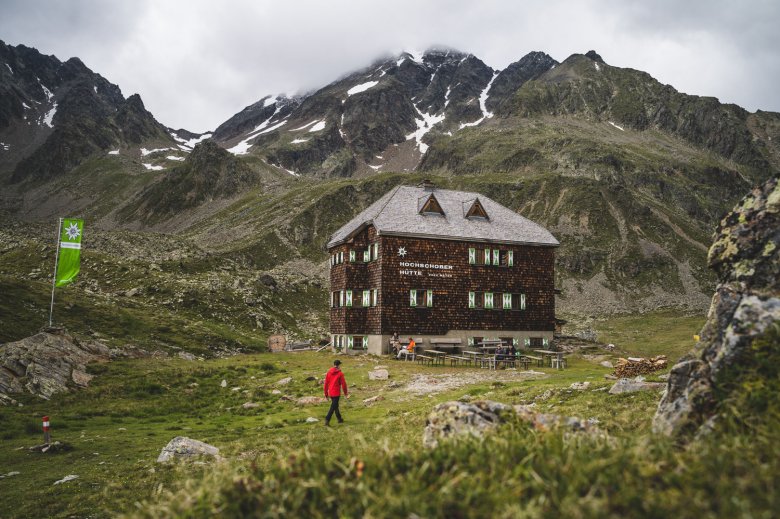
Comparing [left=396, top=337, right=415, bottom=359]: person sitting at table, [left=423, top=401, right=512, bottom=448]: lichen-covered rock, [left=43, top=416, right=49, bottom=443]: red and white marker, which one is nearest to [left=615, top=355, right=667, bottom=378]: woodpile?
[left=423, top=401, right=512, bottom=448]: lichen-covered rock

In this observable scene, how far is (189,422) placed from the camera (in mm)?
19547

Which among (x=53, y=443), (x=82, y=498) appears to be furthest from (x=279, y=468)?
(x=53, y=443)

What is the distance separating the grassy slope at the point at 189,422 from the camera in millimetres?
10312

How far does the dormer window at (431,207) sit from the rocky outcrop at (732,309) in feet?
126

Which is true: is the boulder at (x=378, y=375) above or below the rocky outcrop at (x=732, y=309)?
below

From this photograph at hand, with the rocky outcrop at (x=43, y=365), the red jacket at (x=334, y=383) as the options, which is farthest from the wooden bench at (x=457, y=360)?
the rocky outcrop at (x=43, y=365)

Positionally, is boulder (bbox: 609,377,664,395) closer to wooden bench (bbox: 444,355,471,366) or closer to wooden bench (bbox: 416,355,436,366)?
wooden bench (bbox: 444,355,471,366)

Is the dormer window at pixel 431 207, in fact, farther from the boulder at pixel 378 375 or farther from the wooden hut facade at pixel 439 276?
the boulder at pixel 378 375

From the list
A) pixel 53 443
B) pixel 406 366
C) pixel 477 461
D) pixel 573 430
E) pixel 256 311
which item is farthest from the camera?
pixel 256 311

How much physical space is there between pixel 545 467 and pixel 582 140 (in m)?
207

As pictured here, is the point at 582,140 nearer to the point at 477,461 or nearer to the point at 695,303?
the point at 695,303

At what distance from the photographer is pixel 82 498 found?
424 inches

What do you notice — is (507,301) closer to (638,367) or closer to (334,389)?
(638,367)

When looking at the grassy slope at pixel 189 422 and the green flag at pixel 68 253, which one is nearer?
the grassy slope at pixel 189 422
